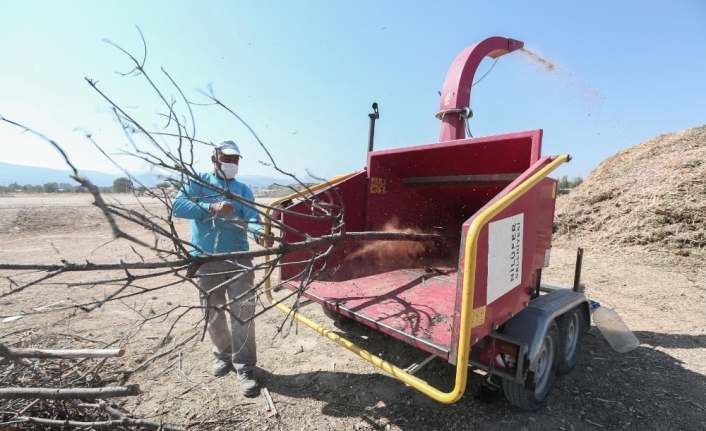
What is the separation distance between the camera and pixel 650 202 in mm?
8008

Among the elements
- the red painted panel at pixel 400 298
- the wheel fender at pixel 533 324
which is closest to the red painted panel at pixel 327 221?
the red painted panel at pixel 400 298

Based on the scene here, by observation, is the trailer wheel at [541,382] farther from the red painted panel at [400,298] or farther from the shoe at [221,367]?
the shoe at [221,367]

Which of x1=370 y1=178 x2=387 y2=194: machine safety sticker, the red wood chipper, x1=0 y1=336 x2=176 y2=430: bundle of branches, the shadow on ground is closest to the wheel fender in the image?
the red wood chipper

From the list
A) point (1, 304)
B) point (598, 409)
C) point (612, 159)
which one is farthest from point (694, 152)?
point (1, 304)

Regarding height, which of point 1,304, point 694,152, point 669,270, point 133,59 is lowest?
point 1,304

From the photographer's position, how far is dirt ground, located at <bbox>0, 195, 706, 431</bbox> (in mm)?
2398

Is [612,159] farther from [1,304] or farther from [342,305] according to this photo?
[1,304]

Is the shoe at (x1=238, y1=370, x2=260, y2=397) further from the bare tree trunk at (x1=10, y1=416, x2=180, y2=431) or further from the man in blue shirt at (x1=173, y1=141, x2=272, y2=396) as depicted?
the bare tree trunk at (x1=10, y1=416, x2=180, y2=431)

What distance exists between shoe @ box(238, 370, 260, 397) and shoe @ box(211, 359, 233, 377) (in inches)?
9.0

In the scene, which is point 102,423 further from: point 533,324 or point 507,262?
point 533,324

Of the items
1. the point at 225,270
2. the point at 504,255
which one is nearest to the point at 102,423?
the point at 225,270

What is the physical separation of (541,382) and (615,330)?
1.48 meters

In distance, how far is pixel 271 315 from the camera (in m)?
4.12

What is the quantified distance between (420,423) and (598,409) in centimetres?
137
